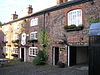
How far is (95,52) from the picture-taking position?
6.99 metres

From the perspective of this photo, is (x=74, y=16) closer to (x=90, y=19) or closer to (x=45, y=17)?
(x=90, y=19)

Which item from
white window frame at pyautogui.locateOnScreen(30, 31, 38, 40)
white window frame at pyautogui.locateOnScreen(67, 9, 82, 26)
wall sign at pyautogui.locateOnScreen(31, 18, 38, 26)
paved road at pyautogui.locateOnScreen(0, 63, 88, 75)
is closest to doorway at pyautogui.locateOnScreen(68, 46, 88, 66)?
paved road at pyautogui.locateOnScreen(0, 63, 88, 75)

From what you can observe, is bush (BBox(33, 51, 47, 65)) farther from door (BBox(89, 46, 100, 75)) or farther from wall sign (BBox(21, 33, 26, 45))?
door (BBox(89, 46, 100, 75))

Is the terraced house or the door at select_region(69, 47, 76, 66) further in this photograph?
the door at select_region(69, 47, 76, 66)

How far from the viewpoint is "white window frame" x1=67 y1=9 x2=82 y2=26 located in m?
15.1

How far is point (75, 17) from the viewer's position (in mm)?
15414

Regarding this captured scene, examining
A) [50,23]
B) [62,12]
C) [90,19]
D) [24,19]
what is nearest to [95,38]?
[90,19]

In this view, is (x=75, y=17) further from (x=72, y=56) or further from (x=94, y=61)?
(x=94, y=61)

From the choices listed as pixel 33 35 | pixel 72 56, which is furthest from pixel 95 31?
pixel 33 35

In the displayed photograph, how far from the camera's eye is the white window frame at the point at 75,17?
49.4 feet

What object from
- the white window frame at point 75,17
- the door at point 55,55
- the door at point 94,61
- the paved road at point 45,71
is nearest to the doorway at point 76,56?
the paved road at point 45,71

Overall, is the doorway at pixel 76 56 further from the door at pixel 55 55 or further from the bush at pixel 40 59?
the bush at pixel 40 59

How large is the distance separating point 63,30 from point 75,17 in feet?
7.32

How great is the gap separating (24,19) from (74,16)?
1107cm
